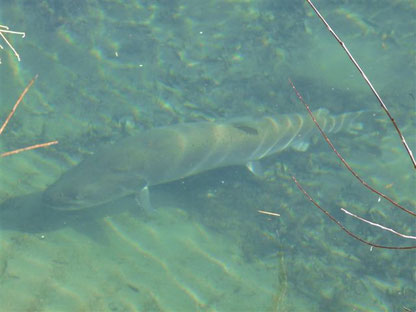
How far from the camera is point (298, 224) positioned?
6.81m

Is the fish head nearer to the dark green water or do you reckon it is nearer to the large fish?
the large fish

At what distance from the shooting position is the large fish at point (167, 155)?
19.7ft

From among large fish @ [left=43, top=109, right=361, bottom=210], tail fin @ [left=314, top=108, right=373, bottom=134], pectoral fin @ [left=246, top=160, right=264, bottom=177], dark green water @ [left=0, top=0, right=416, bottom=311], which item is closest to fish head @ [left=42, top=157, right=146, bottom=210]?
large fish @ [left=43, top=109, right=361, bottom=210]

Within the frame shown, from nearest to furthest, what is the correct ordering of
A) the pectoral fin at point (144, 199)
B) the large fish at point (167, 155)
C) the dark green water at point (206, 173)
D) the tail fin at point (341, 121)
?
the dark green water at point (206, 173) < the large fish at point (167, 155) < the pectoral fin at point (144, 199) < the tail fin at point (341, 121)

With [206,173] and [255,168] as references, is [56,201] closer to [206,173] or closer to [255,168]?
[206,173]

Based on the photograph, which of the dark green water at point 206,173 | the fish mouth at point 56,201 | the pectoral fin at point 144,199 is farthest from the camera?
the pectoral fin at point 144,199

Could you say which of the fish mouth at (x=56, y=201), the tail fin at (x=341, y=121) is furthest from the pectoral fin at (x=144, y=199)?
the tail fin at (x=341, y=121)

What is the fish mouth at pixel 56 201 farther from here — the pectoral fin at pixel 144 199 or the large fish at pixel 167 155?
the pectoral fin at pixel 144 199

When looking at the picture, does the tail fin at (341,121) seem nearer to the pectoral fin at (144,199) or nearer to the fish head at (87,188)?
the pectoral fin at (144,199)

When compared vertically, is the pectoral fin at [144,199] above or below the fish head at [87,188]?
below

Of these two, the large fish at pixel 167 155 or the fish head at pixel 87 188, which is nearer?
the fish head at pixel 87 188

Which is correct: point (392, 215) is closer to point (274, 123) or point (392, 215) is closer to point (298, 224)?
point (298, 224)

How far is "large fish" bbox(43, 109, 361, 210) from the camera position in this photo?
6.01m

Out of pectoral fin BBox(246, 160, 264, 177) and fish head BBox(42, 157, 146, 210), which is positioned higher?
fish head BBox(42, 157, 146, 210)
